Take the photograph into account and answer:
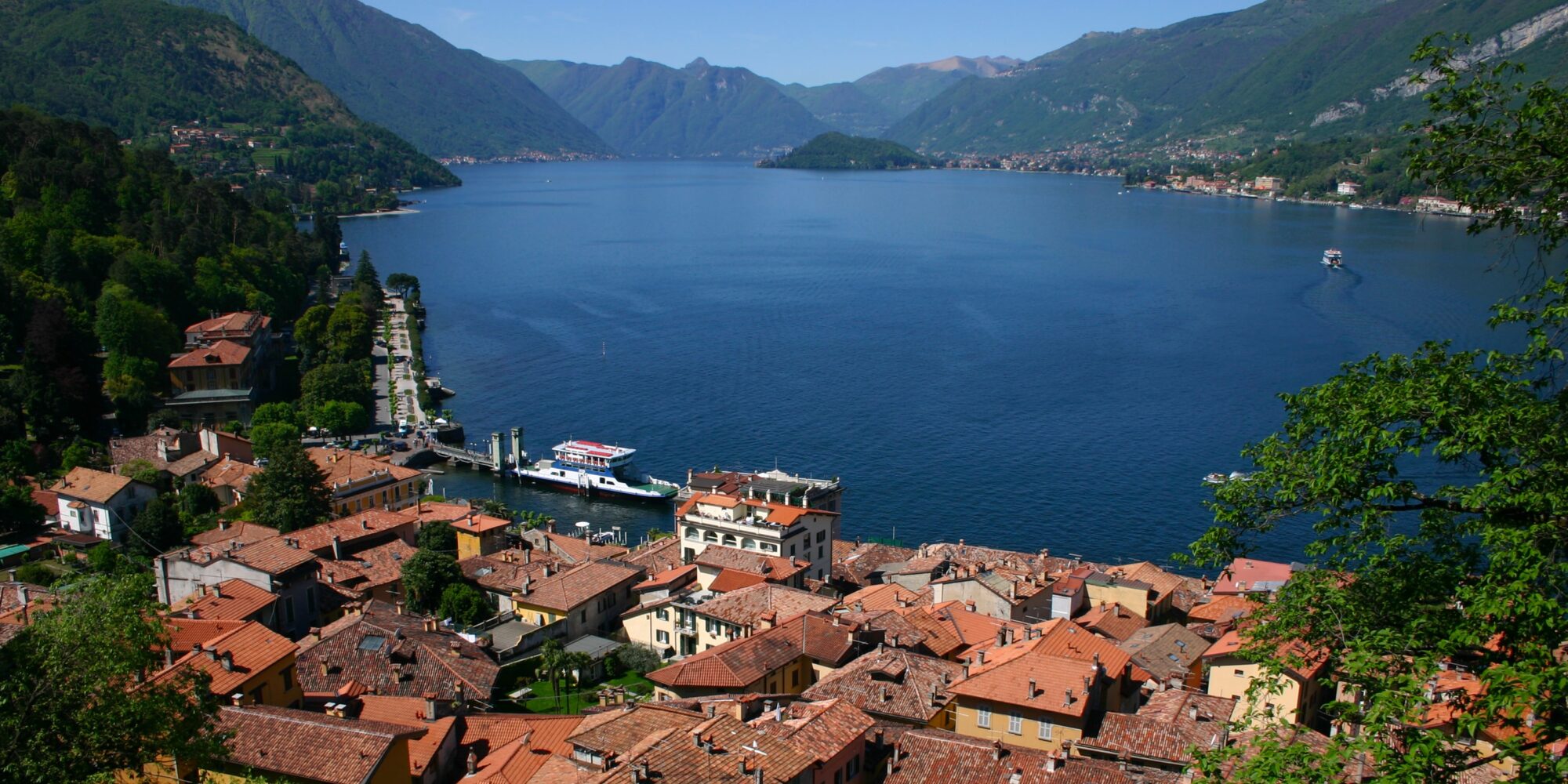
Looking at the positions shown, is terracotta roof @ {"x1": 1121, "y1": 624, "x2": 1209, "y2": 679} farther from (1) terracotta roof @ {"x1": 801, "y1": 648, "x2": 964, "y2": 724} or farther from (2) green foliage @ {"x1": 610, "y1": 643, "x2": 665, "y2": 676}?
(2) green foliage @ {"x1": 610, "y1": 643, "x2": 665, "y2": 676}

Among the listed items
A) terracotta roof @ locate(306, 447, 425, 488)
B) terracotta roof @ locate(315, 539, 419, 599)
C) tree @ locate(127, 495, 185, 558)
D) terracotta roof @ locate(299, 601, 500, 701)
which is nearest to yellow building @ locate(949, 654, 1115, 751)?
terracotta roof @ locate(299, 601, 500, 701)

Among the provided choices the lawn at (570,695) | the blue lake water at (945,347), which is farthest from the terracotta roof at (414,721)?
the blue lake water at (945,347)

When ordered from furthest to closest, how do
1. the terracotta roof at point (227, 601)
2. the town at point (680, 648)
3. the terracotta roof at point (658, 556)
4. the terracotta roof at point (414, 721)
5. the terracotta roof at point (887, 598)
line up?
the terracotta roof at point (658, 556) < the terracotta roof at point (887, 598) < the terracotta roof at point (227, 601) < the terracotta roof at point (414, 721) < the town at point (680, 648)

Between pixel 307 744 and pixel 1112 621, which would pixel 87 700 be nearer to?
pixel 307 744

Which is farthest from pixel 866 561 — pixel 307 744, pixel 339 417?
pixel 339 417

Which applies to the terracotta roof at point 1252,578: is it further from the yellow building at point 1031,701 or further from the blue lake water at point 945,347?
the yellow building at point 1031,701

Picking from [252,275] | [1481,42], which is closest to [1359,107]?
[1481,42]

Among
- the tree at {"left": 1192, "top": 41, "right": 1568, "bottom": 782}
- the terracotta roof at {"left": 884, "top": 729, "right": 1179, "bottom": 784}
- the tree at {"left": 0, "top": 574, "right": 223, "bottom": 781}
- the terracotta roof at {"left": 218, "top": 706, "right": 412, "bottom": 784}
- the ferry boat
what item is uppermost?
the tree at {"left": 1192, "top": 41, "right": 1568, "bottom": 782}
